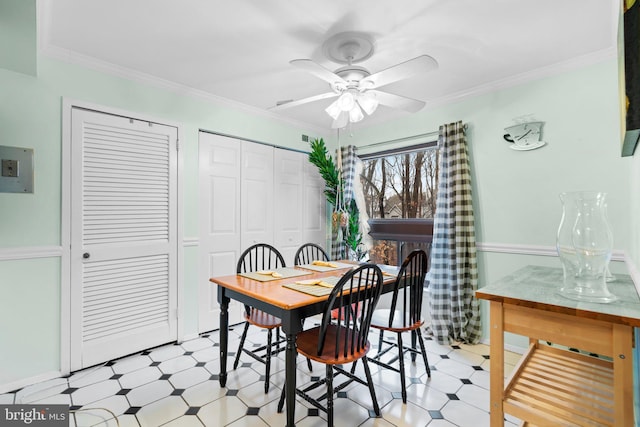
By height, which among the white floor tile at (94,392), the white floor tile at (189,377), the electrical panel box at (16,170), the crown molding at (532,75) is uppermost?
the crown molding at (532,75)

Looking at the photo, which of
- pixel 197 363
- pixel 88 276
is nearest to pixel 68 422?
pixel 197 363

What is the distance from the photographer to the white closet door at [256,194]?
347cm

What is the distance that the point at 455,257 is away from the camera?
2.93 m

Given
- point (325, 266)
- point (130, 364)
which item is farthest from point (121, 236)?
point (325, 266)

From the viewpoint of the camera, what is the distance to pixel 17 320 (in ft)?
7.07

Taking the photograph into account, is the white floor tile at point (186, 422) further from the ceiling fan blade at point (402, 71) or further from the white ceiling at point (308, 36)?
the white ceiling at point (308, 36)

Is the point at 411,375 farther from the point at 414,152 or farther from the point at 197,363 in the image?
the point at 414,152

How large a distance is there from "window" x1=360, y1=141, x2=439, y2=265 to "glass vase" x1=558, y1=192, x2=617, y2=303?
80.4 inches

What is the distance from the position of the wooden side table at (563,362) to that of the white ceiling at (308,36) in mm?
1636

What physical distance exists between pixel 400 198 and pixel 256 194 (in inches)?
68.9

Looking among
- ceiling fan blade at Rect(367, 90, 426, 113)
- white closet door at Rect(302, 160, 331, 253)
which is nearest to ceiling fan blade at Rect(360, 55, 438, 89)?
ceiling fan blade at Rect(367, 90, 426, 113)

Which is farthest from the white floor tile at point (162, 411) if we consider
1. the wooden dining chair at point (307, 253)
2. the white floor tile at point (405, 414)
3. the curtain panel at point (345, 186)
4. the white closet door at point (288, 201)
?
the curtain panel at point (345, 186)

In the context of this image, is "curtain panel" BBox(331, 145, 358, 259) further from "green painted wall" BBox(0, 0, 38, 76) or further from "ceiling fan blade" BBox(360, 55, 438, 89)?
"green painted wall" BBox(0, 0, 38, 76)

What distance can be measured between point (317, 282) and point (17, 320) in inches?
85.1
